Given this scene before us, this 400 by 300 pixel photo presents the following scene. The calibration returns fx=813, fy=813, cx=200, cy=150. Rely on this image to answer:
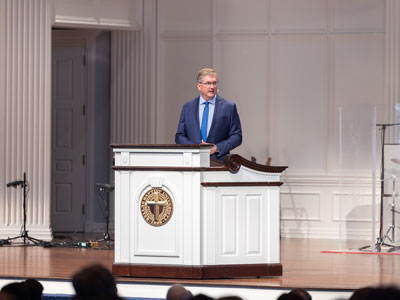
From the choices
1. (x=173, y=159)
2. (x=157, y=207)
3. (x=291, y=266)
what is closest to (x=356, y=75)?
(x=291, y=266)

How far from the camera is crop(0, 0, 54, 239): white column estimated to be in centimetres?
895

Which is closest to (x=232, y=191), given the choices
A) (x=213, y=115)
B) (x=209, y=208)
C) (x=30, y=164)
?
(x=209, y=208)

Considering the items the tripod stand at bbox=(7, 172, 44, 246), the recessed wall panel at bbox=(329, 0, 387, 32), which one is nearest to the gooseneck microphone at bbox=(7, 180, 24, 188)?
the tripod stand at bbox=(7, 172, 44, 246)

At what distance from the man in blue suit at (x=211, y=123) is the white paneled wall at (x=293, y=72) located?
11.9ft

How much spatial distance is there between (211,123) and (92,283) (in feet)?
12.4

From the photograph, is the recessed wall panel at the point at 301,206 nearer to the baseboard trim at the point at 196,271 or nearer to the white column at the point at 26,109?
the white column at the point at 26,109

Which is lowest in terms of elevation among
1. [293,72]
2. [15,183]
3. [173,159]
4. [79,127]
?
[15,183]

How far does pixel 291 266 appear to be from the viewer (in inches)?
269

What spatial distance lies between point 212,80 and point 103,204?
4.57 metres

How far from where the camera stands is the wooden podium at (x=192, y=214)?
226 inches

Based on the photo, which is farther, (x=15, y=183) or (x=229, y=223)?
(x=15, y=183)

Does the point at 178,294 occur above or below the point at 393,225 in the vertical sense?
above

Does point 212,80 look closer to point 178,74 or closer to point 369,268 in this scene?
point 369,268

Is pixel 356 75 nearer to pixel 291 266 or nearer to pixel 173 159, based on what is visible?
pixel 291 266
